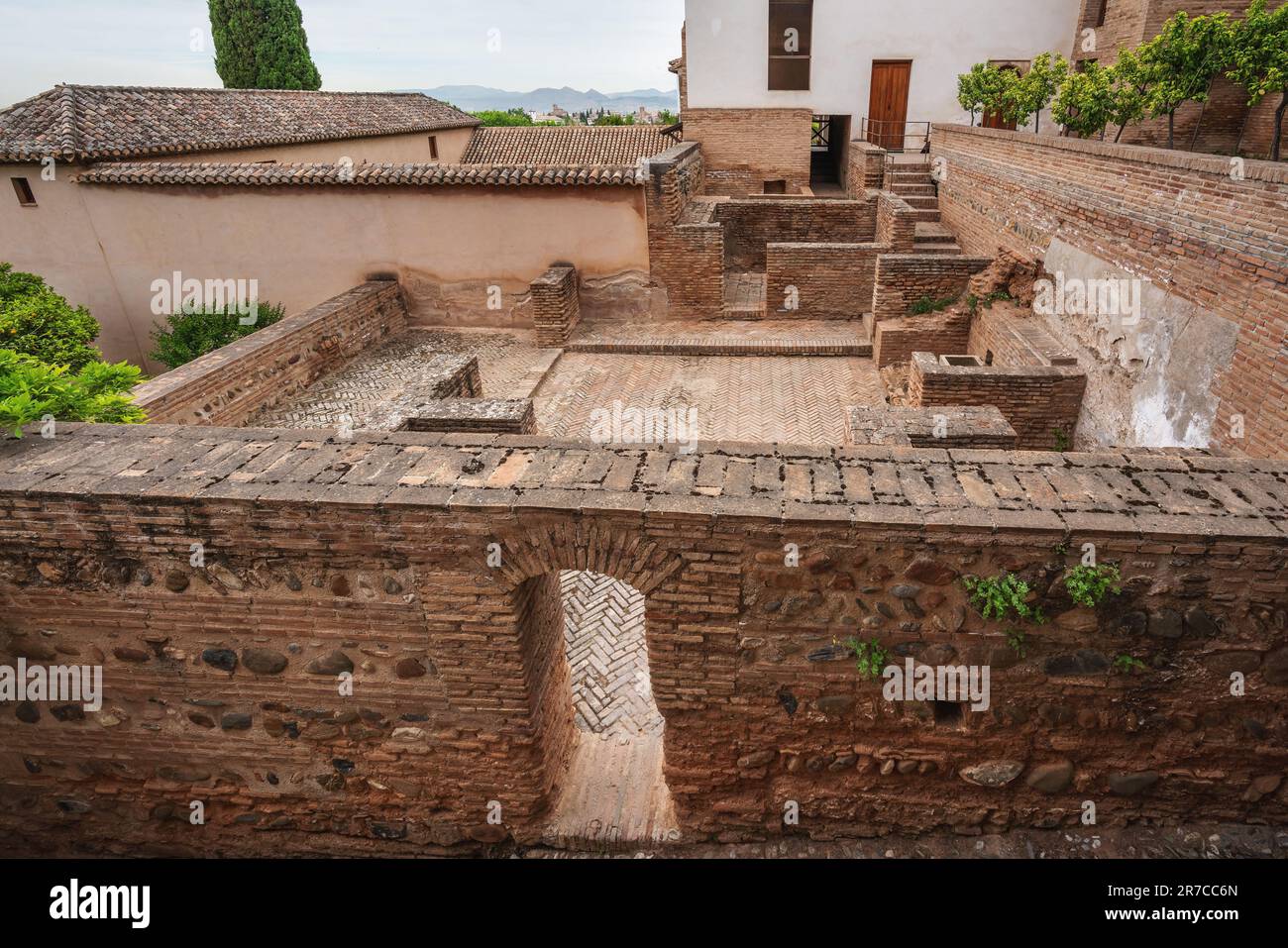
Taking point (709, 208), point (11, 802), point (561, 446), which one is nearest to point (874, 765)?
point (561, 446)

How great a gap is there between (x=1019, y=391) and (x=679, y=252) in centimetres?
590

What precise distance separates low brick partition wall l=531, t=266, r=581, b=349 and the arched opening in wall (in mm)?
5556

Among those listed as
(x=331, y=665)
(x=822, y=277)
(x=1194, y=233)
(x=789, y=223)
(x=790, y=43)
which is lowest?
(x=331, y=665)

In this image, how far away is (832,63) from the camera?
1745 cm

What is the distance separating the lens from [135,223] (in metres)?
11.6

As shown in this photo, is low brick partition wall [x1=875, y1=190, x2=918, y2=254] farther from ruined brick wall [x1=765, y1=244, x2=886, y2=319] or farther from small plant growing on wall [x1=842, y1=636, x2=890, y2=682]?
small plant growing on wall [x1=842, y1=636, x2=890, y2=682]

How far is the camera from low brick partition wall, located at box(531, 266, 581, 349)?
10.8 meters

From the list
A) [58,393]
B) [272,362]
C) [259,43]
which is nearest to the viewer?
[58,393]

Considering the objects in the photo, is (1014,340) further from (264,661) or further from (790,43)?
(790,43)

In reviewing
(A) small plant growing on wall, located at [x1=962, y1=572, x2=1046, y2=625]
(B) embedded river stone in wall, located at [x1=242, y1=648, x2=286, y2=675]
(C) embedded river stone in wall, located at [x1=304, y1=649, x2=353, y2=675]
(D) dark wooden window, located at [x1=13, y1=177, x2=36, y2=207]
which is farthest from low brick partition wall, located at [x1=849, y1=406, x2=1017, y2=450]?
(D) dark wooden window, located at [x1=13, y1=177, x2=36, y2=207]

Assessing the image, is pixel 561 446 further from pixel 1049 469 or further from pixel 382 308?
pixel 382 308

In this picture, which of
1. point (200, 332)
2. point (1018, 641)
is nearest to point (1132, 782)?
point (1018, 641)

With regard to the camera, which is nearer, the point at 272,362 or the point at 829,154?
the point at 272,362

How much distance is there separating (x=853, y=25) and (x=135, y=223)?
52.9 ft
